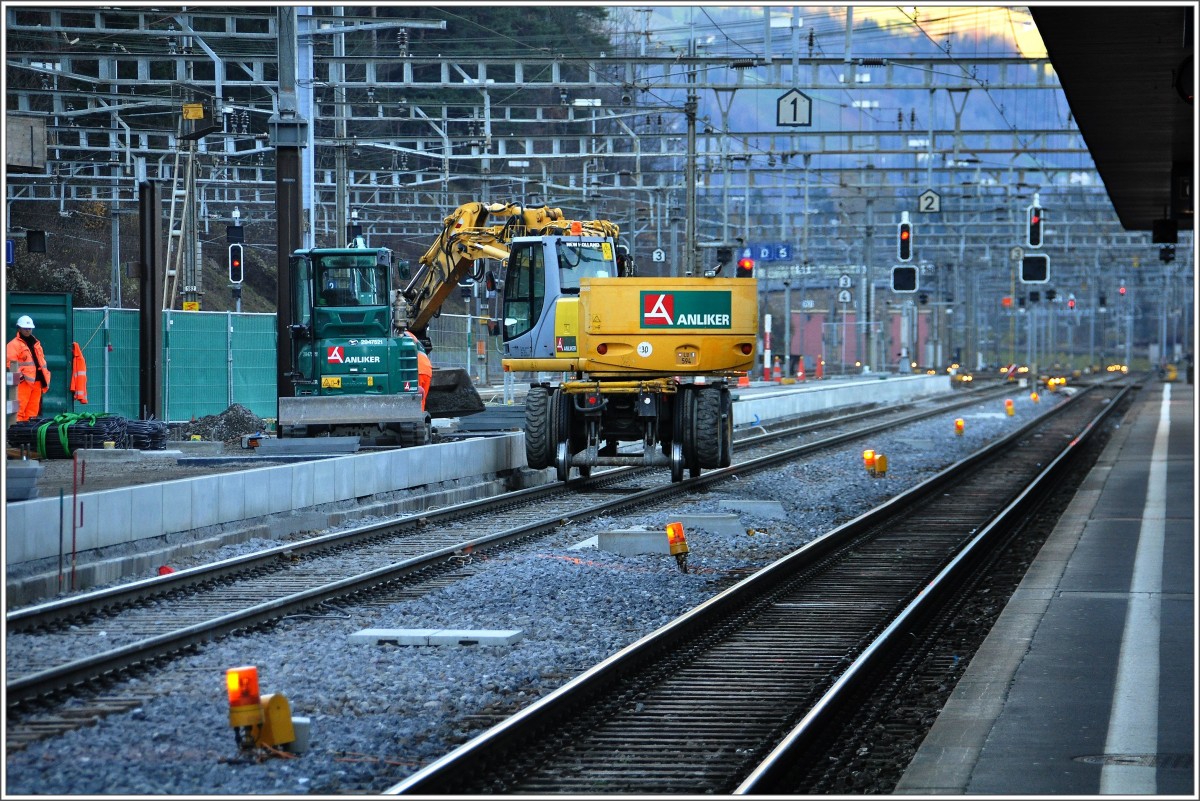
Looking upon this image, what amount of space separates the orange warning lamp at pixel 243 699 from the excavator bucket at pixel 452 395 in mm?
24199

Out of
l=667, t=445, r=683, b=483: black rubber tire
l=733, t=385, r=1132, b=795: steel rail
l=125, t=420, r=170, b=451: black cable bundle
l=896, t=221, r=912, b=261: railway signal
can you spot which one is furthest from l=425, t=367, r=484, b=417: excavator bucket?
l=896, t=221, r=912, b=261: railway signal

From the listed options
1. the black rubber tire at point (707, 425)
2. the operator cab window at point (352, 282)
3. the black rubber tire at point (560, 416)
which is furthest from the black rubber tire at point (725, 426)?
the operator cab window at point (352, 282)

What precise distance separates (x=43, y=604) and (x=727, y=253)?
30619 mm

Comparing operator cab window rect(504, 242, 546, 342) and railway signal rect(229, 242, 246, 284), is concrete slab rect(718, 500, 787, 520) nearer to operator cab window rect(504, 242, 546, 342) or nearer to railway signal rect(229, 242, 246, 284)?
operator cab window rect(504, 242, 546, 342)

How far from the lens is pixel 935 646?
43.1 feet

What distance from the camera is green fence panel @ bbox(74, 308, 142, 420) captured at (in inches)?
1273

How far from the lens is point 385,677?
11039 millimetres

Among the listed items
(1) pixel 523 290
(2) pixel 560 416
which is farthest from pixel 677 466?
(1) pixel 523 290

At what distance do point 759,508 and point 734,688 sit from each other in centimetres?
1076

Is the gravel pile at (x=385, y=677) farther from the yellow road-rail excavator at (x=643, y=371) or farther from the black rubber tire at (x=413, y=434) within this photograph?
the black rubber tire at (x=413, y=434)

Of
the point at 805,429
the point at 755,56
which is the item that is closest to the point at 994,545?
the point at 755,56

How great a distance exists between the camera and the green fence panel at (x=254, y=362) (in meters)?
36.6

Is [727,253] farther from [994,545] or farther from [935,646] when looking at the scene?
[935,646]

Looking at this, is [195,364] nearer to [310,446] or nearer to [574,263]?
[574,263]
